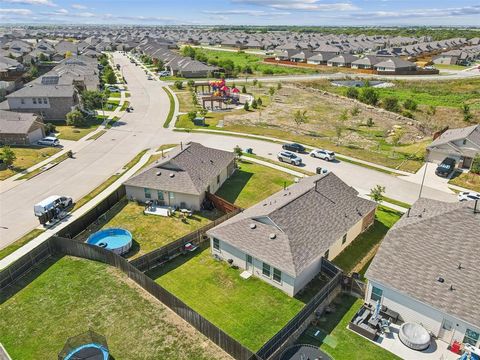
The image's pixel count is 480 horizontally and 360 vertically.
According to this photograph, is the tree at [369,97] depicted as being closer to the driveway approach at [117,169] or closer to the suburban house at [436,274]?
the driveway approach at [117,169]

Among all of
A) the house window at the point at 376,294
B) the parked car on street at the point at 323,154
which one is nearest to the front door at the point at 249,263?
the house window at the point at 376,294

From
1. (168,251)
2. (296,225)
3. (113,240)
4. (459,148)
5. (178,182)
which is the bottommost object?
(113,240)

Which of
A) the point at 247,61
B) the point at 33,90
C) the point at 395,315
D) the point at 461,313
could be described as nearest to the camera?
the point at 461,313

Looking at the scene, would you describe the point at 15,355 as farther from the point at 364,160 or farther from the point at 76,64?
the point at 76,64

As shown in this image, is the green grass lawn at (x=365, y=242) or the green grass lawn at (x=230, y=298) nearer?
the green grass lawn at (x=230, y=298)

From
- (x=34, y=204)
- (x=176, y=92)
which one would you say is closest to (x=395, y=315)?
(x=34, y=204)

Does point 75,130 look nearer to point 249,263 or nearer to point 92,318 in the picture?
point 92,318

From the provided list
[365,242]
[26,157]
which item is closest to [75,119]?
[26,157]
